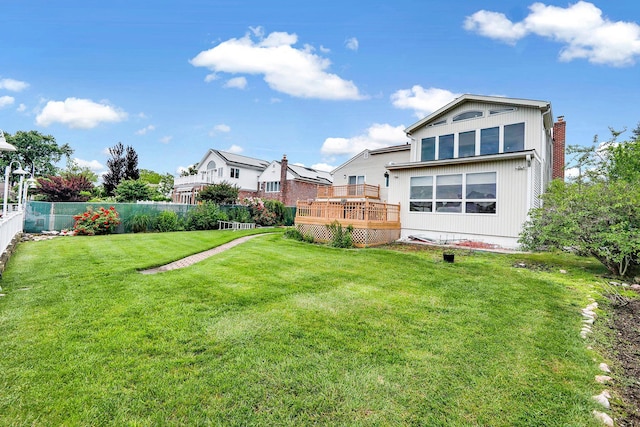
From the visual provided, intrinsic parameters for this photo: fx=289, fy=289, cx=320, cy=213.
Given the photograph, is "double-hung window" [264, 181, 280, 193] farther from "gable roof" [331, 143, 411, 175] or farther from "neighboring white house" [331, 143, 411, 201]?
"neighboring white house" [331, 143, 411, 201]

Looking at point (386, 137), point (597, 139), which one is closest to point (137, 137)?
point (386, 137)

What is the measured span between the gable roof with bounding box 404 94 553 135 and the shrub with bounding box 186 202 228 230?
12934 millimetres

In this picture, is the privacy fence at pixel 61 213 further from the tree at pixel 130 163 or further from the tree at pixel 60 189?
the tree at pixel 130 163

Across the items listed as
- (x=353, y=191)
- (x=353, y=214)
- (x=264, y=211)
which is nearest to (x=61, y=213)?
(x=264, y=211)

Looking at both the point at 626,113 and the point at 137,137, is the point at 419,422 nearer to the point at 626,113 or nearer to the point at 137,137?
the point at 626,113

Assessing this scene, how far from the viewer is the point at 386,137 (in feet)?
109

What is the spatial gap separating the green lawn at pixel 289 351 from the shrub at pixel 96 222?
9.31 metres

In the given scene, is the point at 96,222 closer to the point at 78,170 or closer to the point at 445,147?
the point at 445,147

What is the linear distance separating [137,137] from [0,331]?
114 feet

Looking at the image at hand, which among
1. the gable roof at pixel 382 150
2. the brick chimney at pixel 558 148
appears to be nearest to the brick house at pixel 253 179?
the gable roof at pixel 382 150

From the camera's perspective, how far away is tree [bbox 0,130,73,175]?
3841cm

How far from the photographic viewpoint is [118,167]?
97.4 ft

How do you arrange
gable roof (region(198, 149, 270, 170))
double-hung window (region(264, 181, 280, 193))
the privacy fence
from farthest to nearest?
gable roof (region(198, 149, 270, 170)) → double-hung window (region(264, 181, 280, 193)) → the privacy fence

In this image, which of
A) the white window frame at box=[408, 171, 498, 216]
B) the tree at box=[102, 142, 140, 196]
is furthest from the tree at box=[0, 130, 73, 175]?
the white window frame at box=[408, 171, 498, 216]
